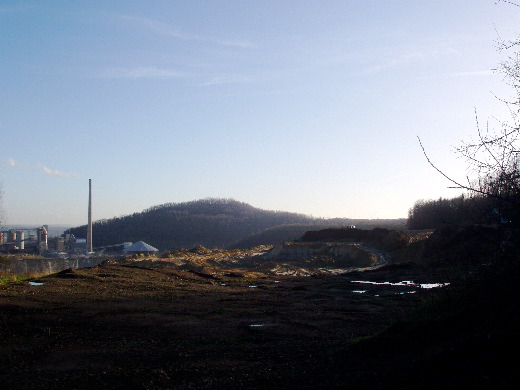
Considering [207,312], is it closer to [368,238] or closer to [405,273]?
[405,273]

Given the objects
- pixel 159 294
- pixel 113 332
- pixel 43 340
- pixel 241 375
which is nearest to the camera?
pixel 241 375

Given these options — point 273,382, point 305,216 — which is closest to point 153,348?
point 273,382

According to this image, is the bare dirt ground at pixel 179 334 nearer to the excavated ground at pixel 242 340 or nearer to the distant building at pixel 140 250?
the excavated ground at pixel 242 340

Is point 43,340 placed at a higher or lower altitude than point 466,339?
lower

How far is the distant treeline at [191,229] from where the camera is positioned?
352 ft

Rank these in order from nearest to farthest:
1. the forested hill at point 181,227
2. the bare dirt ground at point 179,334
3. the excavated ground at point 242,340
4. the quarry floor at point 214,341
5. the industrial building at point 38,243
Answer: the excavated ground at point 242,340 < the quarry floor at point 214,341 < the bare dirt ground at point 179,334 < the industrial building at point 38,243 < the forested hill at point 181,227

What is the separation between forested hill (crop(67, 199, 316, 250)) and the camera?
116 meters

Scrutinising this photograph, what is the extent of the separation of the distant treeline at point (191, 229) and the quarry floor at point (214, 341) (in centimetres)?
7787

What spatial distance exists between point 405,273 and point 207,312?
17.7 m

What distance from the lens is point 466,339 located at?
5758 mm

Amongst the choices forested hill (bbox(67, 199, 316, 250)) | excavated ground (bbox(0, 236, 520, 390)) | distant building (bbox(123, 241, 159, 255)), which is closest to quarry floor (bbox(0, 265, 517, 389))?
excavated ground (bbox(0, 236, 520, 390))

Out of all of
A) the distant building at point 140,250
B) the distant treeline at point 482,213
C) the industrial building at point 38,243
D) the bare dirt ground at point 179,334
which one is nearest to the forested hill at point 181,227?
the industrial building at point 38,243

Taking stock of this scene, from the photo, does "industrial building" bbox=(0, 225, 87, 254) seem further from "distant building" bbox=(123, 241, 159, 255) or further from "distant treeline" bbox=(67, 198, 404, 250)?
"distant treeline" bbox=(67, 198, 404, 250)

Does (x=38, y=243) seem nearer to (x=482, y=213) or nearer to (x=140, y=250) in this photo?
(x=140, y=250)
